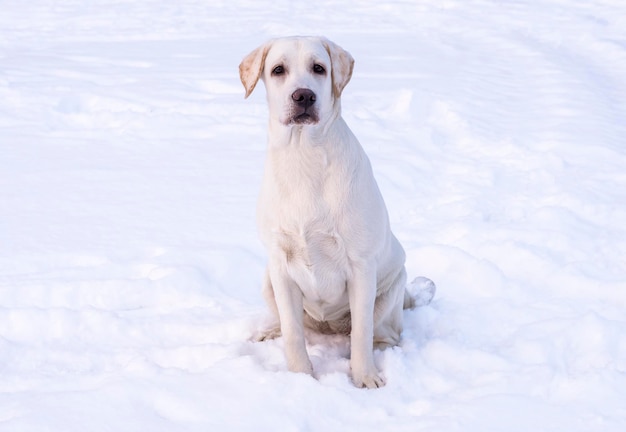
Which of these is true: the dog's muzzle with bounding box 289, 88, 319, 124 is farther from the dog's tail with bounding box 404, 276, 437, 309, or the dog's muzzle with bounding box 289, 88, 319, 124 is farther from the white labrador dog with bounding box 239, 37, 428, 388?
the dog's tail with bounding box 404, 276, 437, 309

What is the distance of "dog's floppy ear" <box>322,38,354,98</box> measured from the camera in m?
2.56

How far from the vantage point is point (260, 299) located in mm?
3486

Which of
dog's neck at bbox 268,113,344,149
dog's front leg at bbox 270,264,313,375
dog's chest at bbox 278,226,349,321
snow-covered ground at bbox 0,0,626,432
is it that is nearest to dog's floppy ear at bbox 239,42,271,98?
dog's neck at bbox 268,113,344,149

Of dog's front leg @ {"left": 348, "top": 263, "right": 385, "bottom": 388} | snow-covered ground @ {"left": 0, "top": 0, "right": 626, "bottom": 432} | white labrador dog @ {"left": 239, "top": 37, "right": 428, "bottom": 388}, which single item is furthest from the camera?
dog's front leg @ {"left": 348, "top": 263, "right": 385, "bottom": 388}

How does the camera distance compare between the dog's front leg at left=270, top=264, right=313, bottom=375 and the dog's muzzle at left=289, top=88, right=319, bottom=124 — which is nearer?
the dog's muzzle at left=289, top=88, right=319, bottom=124

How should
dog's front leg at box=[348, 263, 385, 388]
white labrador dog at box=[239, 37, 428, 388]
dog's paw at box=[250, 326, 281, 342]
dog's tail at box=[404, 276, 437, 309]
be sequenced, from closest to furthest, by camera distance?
white labrador dog at box=[239, 37, 428, 388] → dog's front leg at box=[348, 263, 385, 388] → dog's paw at box=[250, 326, 281, 342] → dog's tail at box=[404, 276, 437, 309]

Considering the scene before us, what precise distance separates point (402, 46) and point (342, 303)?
6.43m

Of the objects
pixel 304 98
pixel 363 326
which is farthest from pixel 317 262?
pixel 304 98

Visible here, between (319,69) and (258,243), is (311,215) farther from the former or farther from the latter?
(258,243)

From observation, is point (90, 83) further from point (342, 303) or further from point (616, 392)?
point (616, 392)

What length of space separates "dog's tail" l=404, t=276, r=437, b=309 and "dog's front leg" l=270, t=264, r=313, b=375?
2.37 ft

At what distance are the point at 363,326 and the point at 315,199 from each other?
19.9 inches

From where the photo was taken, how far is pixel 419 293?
10.8 feet

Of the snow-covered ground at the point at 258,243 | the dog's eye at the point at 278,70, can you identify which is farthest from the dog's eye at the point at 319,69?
the snow-covered ground at the point at 258,243
